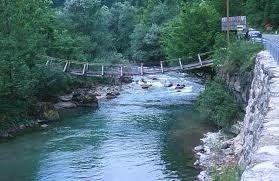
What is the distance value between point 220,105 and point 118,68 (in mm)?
11021

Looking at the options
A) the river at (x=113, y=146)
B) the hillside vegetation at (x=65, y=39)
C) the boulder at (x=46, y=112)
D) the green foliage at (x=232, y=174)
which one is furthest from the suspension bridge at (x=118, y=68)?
the green foliage at (x=232, y=174)

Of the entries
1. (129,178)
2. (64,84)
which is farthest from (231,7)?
(129,178)

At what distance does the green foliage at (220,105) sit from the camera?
22.8 m

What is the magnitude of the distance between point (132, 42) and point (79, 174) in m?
42.1

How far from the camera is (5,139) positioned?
23.6 meters

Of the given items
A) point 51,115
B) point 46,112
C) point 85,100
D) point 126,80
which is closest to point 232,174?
point 51,115

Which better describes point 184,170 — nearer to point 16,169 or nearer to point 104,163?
point 104,163

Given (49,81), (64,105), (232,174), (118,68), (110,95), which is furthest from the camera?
(110,95)

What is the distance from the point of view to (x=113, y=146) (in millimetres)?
21078

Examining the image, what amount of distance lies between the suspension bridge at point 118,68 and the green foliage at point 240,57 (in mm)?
6679

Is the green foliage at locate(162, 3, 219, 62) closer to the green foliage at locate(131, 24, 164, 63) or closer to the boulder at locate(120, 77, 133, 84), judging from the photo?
the boulder at locate(120, 77, 133, 84)

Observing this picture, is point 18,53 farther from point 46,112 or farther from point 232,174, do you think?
point 232,174

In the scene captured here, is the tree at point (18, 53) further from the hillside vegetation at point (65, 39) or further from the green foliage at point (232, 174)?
the green foliage at point (232, 174)

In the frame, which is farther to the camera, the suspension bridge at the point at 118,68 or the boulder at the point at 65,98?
the boulder at the point at 65,98
